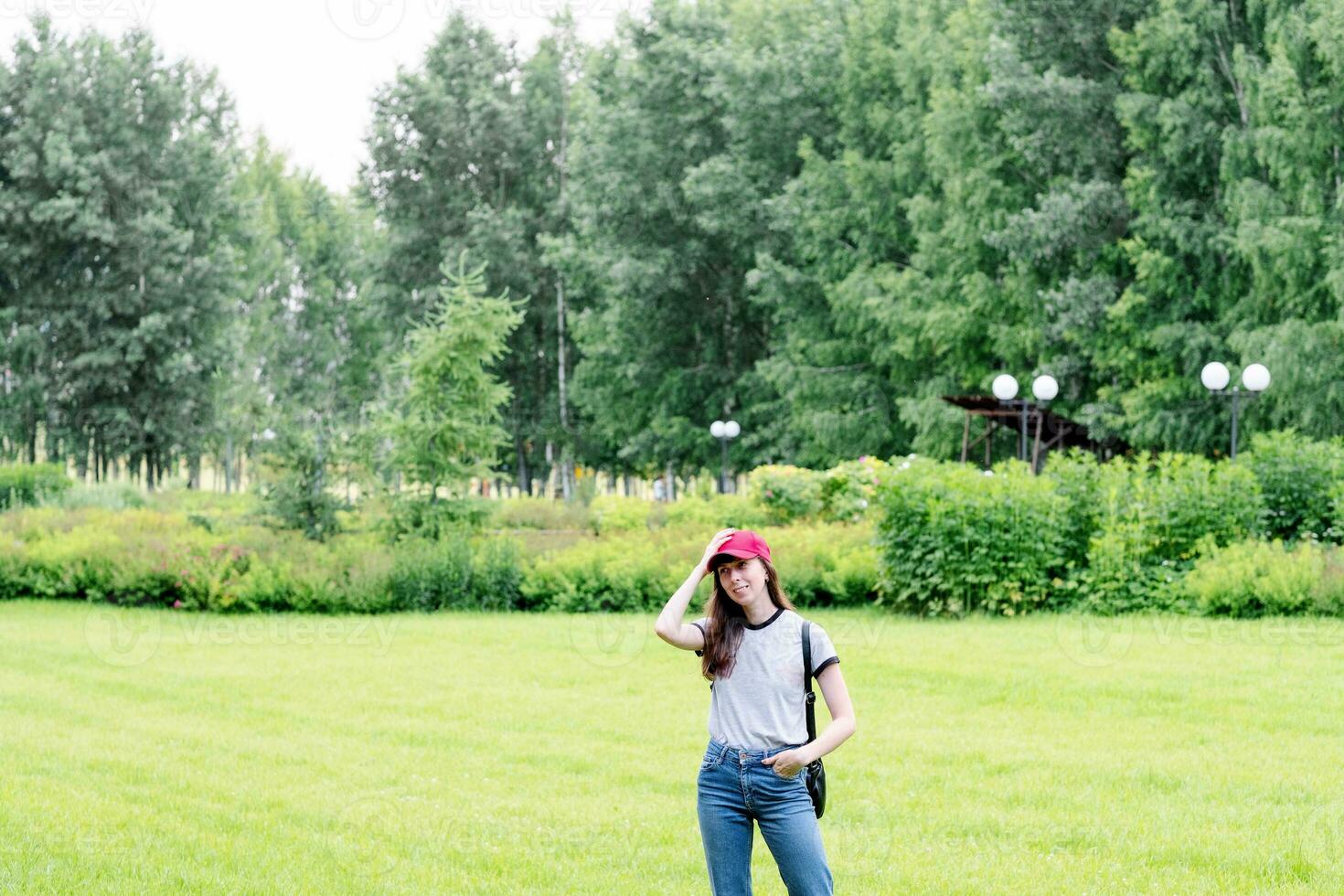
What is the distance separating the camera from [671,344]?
43938mm

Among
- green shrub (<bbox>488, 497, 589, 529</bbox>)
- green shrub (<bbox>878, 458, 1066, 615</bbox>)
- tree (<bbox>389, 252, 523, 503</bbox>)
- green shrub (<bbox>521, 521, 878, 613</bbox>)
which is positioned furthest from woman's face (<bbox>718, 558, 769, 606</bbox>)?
green shrub (<bbox>488, 497, 589, 529</bbox>)

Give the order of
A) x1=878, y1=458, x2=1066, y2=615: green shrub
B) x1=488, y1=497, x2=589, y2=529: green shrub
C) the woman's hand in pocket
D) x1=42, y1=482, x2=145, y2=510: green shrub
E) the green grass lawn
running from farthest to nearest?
x1=42, y1=482, x2=145, y2=510: green shrub → x1=488, y1=497, x2=589, y2=529: green shrub → x1=878, y1=458, x2=1066, y2=615: green shrub → the green grass lawn → the woman's hand in pocket

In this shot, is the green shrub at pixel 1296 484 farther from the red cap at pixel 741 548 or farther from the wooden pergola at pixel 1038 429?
the wooden pergola at pixel 1038 429

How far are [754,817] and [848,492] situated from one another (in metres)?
18.1

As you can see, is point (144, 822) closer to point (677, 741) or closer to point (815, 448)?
point (677, 741)

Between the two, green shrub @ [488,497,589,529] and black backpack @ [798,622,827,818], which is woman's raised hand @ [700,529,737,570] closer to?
black backpack @ [798,622,827,818]

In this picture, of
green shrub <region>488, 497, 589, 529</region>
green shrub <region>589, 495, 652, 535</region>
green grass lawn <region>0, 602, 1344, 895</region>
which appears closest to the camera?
green grass lawn <region>0, 602, 1344, 895</region>

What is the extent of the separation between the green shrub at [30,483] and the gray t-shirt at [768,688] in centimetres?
2691

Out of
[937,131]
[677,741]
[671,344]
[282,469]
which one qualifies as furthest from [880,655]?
[671,344]

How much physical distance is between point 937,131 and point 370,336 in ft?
103

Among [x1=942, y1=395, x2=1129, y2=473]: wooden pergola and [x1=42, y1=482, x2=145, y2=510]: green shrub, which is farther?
[x1=942, y1=395, x2=1129, y2=473]: wooden pergola

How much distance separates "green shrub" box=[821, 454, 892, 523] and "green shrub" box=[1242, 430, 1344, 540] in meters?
6.40

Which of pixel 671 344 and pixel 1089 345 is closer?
pixel 1089 345

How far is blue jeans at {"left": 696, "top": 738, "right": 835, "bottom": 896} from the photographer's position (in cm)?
430
